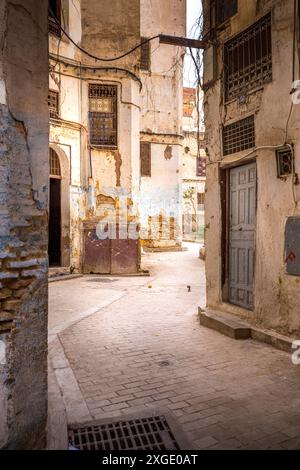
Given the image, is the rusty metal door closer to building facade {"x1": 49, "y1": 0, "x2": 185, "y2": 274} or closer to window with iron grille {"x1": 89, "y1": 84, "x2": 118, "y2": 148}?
building facade {"x1": 49, "y1": 0, "x2": 185, "y2": 274}

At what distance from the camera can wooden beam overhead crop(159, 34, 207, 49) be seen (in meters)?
6.74

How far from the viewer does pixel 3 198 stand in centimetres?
250

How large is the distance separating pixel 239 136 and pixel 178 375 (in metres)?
4.12

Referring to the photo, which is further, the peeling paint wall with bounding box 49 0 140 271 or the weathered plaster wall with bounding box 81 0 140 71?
the weathered plaster wall with bounding box 81 0 140 71

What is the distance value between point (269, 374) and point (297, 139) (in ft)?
10.2

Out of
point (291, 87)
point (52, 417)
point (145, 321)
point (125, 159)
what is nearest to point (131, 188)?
point (125, 159)

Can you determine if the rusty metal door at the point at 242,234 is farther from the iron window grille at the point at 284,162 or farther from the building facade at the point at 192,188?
the building facade at the point at 192,188

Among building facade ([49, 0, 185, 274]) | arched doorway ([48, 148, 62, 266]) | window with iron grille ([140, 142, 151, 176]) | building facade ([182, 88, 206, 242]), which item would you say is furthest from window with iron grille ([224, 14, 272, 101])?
building facade ([182, 88, 206, 242])

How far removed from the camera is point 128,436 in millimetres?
3000

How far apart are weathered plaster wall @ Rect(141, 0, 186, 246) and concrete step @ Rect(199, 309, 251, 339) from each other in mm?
15520

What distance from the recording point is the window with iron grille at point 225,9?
6.36 m

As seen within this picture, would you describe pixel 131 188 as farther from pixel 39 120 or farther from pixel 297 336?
pixel 39 120

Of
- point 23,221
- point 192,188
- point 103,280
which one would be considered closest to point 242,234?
point 23,221

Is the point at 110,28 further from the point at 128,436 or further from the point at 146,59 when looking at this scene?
the point at 128,436
